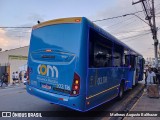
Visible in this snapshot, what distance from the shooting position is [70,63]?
691cm

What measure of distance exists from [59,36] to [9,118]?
3.12m

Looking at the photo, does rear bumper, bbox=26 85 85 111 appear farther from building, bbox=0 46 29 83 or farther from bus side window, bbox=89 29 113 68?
building, bbox=0 46 29 83

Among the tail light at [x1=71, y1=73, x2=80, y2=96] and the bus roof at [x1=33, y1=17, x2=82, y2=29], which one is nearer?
the tail light at [x1=71, y1=73, x2=80, y2=96]

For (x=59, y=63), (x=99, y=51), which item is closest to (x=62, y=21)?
(x=59, y=63)

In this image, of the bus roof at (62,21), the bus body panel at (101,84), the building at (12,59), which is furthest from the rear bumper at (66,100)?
the building at (12,59)

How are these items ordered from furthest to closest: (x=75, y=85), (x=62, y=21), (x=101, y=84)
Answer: (x=101, y=84)
(x=62, y=21)
(x=75, y=85)

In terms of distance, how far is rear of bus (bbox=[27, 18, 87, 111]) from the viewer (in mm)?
6750

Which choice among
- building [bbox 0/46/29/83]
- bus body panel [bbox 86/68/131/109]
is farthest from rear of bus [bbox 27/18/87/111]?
building [bbox 0/46/29/83]

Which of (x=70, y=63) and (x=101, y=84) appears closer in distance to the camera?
(x=70, y=63)

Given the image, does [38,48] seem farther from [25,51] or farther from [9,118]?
[25,51]

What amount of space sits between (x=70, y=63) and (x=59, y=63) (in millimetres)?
439

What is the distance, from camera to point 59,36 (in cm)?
738

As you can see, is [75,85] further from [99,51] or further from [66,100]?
[99,51]

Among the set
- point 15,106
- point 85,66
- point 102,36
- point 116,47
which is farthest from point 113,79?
point 15,106
